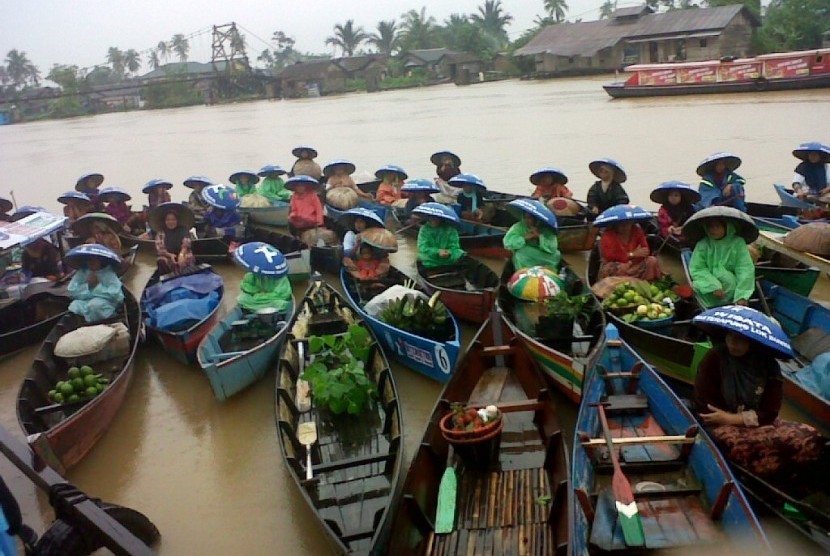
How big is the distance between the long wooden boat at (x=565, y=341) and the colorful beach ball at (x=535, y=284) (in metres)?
0.10

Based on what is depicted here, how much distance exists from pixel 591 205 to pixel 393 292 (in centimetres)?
392

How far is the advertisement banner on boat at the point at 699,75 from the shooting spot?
25438 millimetres

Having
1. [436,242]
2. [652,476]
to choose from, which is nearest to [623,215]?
[436,242]

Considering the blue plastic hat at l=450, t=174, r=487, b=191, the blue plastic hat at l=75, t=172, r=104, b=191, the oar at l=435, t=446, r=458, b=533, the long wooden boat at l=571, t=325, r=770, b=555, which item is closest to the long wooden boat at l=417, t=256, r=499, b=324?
the long wooden boat at l=571, t=325, r=770, b=555

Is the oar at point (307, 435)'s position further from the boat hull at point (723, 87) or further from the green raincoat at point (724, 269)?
the boat hull at point (723, 87)

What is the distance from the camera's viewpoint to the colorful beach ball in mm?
6184

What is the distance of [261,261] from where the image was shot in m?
6.36

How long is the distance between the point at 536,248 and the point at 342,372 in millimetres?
2877

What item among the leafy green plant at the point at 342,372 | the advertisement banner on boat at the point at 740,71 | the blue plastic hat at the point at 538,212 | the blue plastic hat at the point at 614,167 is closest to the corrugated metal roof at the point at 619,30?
the advertisement banner on boat at the point at 740,71

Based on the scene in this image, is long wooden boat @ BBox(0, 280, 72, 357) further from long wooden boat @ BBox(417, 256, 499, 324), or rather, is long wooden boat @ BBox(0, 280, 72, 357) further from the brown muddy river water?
long wooden boat @ BBox(417, 256, 499, 324)

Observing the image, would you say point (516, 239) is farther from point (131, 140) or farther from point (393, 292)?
point (131, 140)

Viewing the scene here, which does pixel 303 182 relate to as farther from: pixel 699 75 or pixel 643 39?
pixel 643 39

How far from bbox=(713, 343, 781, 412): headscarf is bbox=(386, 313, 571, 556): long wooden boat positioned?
109 cm

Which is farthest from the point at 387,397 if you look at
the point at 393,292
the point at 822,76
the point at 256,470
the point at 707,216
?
the point at 822,76
